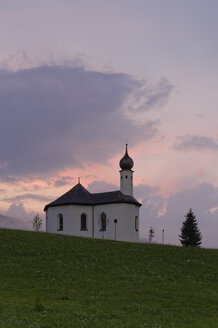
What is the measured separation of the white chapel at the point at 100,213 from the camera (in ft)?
215

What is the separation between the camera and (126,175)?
6944cm

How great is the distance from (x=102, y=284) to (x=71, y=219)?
1679 inches

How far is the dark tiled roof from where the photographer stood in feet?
219

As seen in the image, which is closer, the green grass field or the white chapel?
the green grass field

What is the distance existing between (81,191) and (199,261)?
3655 cm

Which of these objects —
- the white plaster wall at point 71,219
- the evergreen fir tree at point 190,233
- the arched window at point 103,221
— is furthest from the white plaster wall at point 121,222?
the evergreen fir tree at point 190,233

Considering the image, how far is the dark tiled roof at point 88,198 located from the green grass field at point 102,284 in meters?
23.0

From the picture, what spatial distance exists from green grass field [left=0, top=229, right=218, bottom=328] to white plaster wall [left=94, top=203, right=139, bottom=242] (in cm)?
2235

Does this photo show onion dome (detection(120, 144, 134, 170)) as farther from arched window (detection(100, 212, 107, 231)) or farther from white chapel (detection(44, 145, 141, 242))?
arched window (detection(100, 212, 107, 231))

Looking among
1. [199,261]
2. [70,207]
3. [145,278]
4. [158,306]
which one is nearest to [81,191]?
[70,207]

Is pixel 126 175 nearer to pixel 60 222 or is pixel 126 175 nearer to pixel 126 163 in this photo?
pixel 126 163

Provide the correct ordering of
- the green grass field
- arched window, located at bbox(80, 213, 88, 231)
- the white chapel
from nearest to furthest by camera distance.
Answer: the green grass field → the white chapel → arched window, located at bbox(80, 213, 88, 231)

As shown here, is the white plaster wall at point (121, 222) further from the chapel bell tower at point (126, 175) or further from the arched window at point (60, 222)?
the arched window at point (60, 222)

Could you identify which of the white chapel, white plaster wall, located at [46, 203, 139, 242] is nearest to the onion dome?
the white chapel
